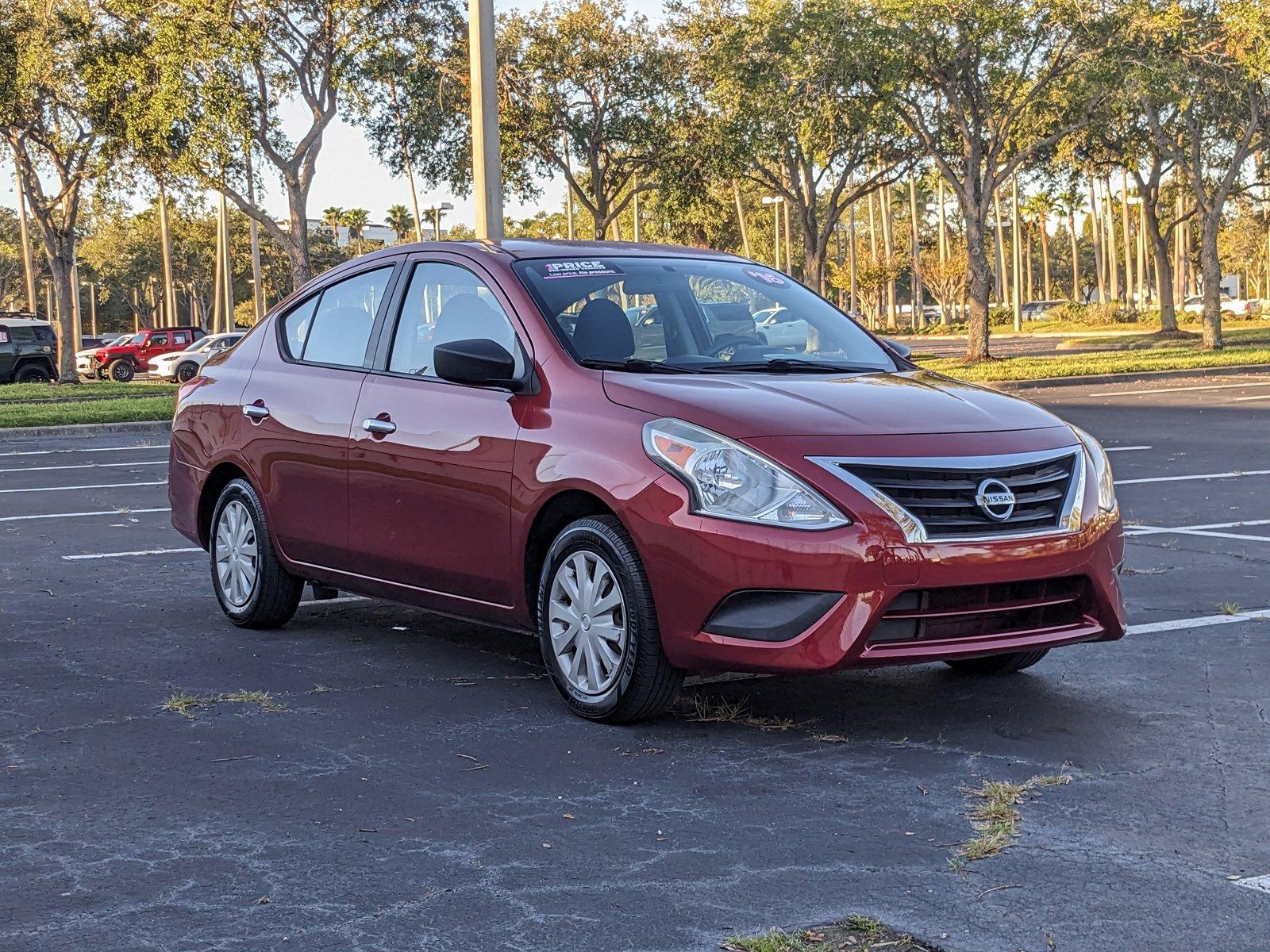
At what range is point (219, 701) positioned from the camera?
590 cm

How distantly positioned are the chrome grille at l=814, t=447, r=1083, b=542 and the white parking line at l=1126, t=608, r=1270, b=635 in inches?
74.7

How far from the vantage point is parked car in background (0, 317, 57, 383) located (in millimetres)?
39562

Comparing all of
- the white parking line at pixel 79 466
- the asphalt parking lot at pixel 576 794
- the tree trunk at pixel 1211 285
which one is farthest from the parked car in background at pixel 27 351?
the asphalt parking lot at pixel 576 794

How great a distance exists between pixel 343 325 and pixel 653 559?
250cm

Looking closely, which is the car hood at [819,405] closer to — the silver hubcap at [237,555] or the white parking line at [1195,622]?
the white parking line at [1195,622]

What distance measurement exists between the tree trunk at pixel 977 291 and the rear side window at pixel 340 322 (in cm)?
2934

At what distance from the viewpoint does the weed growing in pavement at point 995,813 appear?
4.04 meters

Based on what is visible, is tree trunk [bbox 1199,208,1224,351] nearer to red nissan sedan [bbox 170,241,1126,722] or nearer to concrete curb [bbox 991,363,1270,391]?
concrete curb [bbox 991,363,1270,391]

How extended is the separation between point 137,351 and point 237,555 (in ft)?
150

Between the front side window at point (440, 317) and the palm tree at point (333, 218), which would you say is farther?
the palm tree at point (333, 218)

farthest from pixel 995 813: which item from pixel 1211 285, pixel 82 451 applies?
pixel 1211 285

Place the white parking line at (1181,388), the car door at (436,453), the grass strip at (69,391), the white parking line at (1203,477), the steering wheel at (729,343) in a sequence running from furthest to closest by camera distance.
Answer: the grass strip at (69,391)
the white parking line at (1181,388)
the white parking line at (1203,477)
the steering wheel at (729,343)
the car door at (436,453)

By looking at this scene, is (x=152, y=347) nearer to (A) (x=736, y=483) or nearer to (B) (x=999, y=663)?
(B) (x=999, y=663)

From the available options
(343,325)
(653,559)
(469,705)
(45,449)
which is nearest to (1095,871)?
(653,559)
